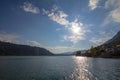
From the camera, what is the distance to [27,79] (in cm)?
5291

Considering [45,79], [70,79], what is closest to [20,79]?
[45,79]

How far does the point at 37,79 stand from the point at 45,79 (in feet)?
10.1

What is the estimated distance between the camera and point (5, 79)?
2109 inches

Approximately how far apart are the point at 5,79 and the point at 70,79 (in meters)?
25.3

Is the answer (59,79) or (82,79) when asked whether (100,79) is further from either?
(59,79)

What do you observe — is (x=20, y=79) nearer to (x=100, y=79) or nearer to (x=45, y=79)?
(x=45, y=79)

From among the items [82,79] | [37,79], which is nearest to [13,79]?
[37,79]

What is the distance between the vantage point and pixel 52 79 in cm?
5316

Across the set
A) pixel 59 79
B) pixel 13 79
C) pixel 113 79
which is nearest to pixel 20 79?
pixel 13 79

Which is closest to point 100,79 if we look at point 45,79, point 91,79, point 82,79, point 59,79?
point 91,79

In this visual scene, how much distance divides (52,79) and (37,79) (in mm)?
5765

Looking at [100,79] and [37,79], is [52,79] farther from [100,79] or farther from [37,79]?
[100,79]

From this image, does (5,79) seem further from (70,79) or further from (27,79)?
(70,79)

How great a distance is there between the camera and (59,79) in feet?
175
